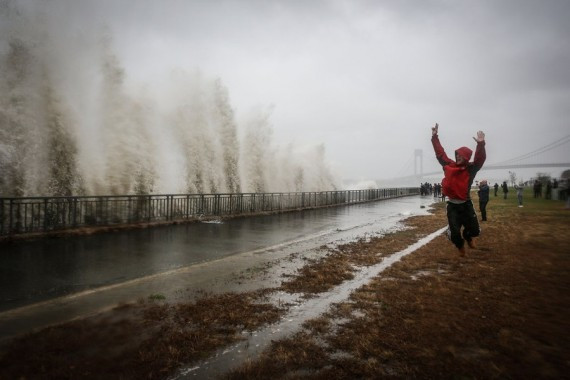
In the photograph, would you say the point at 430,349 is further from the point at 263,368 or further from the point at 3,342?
the point at 3,342

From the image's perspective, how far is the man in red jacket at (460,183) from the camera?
19.4ft

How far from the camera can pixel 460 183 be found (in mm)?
6020

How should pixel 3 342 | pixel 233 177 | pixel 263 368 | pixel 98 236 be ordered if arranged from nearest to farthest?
pixel 263 368, pixel 3 342, pixel 98 236, pixel 233 177

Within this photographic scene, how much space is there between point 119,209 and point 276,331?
10.7 m

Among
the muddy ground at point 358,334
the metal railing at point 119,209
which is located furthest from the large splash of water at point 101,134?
the muddy ground at point 358,334

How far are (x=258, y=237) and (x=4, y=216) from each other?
282 inches

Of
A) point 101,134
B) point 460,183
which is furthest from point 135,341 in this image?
point 101,134

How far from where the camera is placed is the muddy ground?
2916 mm

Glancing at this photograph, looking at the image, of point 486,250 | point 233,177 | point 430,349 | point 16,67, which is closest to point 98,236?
point 430,349

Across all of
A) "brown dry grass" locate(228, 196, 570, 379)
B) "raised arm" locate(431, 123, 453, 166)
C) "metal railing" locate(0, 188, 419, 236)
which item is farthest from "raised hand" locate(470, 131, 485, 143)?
"metal railing" locate(0, 188, 419, 236)

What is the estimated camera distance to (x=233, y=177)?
2952cm

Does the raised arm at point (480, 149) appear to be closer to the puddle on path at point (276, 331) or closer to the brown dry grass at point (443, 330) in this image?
the brown dry grass at point (443, 330)

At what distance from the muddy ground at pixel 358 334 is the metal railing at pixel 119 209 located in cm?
772

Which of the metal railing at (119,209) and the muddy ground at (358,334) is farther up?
the metal railing at (119,209)
